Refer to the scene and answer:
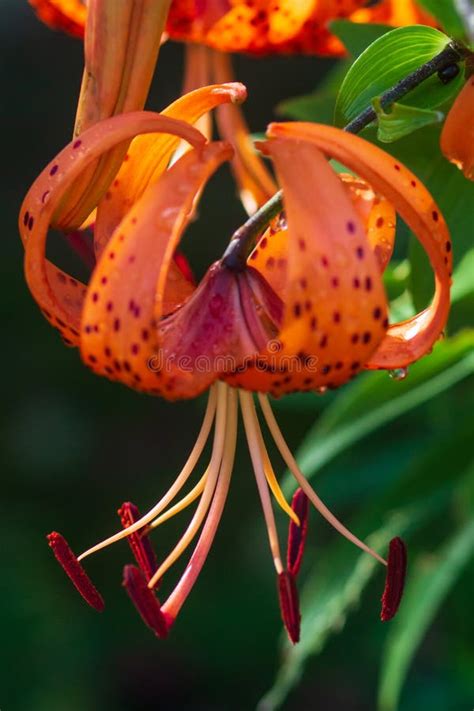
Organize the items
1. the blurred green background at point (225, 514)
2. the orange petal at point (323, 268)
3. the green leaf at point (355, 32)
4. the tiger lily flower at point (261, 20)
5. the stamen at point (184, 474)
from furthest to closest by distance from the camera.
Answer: the blurred green background at point (225, 514)
the tiger lily flower at point (261, 20)
the green leaf at point (355, 32)
the stamen at point (184, 474)
the orange petal at point (323, 268)

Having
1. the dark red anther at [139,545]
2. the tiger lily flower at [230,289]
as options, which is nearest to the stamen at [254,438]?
the tiger lily flower at [230,289]

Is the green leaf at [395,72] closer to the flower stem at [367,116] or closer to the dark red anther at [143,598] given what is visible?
the flower stem at [367,116]

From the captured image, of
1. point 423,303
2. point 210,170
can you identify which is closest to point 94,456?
point 423,303

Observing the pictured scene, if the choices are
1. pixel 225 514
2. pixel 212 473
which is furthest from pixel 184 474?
pixel 225 514

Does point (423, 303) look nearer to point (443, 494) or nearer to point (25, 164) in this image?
point (443, 494)

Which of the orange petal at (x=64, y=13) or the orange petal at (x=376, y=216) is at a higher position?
the orange petal at (x=64, y=13)

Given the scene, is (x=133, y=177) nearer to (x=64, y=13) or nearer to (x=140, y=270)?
(x=140, y=270)

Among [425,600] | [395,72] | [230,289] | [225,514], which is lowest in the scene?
[225,514]

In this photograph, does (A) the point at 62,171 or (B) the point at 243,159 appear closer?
(A) the point at 62,171
